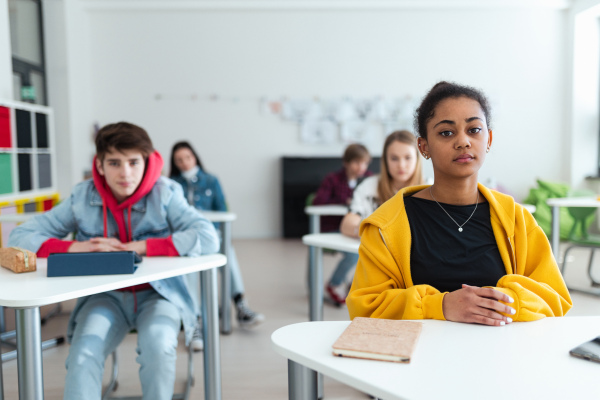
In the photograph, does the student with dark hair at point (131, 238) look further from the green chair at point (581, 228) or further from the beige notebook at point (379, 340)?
the green chair at point (581, 228)

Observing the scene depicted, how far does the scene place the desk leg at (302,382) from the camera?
0.89 m

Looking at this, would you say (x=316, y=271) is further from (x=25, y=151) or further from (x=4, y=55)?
(x=4, y=55)

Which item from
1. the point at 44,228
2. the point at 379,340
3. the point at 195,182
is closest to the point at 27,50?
the point at 195,182

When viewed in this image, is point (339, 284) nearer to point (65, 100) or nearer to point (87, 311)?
point (87, 311)

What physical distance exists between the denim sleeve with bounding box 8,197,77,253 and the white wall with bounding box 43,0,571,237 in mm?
4277

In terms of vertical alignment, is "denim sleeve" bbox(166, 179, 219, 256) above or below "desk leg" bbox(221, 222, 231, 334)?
above

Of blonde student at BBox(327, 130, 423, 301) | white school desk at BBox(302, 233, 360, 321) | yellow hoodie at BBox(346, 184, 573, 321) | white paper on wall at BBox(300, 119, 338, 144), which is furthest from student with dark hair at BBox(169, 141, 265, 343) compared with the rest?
white paper on wall at BBox(300, 119, 338, 144)

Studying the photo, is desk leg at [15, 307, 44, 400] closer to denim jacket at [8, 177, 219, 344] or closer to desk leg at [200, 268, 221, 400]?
denim jacket at [8, 177, 219, 344]

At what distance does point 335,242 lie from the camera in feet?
6.77

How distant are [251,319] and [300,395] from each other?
6.60 feet

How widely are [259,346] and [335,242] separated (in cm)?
86

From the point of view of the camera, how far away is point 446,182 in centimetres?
120

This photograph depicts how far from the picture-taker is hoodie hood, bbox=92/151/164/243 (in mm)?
1807

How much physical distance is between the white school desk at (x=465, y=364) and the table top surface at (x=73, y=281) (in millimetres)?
617
